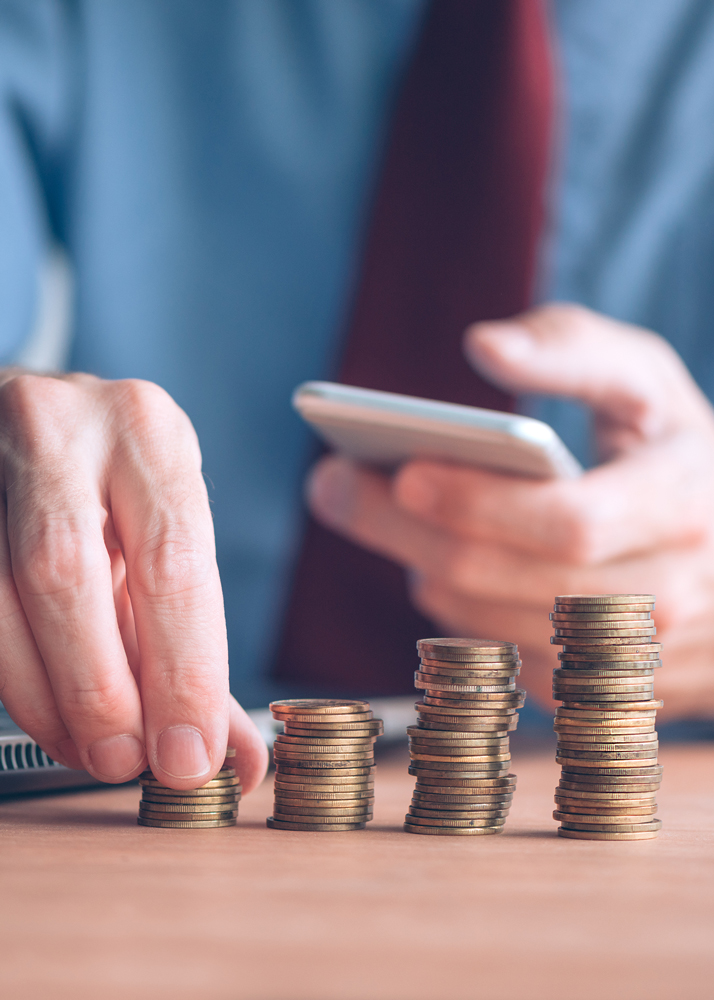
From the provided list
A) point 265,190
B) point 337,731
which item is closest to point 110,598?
point 337,731

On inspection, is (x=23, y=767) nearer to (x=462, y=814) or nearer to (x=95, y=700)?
(x=95, y=700)

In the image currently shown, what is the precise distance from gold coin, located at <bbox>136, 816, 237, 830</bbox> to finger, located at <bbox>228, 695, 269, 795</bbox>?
0.25ft

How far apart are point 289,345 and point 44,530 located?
1730 millimetres

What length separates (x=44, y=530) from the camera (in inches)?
34.6

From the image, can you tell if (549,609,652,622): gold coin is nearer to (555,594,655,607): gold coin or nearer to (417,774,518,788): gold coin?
(555,594,655,607): gold coin

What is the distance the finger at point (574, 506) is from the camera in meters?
1.46

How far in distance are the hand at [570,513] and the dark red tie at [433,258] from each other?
0.38 m

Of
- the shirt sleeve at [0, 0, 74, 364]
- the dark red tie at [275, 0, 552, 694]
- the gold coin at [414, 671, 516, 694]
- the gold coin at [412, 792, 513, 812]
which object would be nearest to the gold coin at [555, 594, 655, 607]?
the gold coin at [414, 671, 516, 694]

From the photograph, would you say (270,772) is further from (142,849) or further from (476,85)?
(476,85)

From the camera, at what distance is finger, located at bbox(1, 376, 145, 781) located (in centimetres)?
86

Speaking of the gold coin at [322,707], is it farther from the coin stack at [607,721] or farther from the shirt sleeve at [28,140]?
the shirt sleeve at [28,140]

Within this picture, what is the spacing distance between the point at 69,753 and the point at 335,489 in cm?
90

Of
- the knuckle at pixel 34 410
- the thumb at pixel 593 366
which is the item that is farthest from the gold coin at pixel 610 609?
the thumb at pixel 593 366

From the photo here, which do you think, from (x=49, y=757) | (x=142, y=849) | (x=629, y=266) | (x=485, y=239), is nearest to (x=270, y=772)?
(x=49, y=757)
